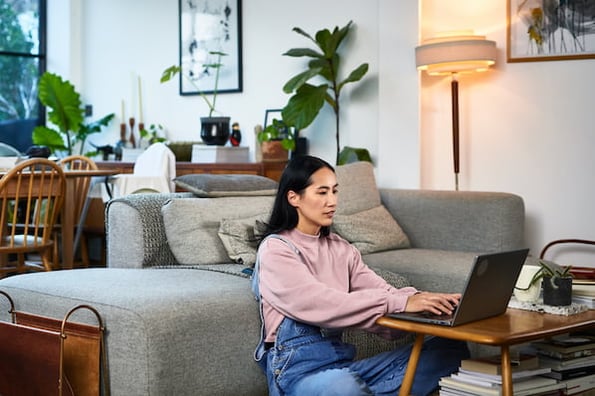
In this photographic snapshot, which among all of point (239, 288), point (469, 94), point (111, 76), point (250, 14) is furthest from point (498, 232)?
point (111, 76)

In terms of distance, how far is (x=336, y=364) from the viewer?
8.44 feet

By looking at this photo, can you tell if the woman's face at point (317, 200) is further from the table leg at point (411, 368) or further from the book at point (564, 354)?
the book at point (564, 354)

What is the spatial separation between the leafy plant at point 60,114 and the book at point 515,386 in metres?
5.21

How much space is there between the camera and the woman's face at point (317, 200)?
2.73 metres

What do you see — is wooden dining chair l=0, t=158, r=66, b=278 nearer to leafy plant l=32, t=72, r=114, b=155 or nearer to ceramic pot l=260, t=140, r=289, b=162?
ceramic pot l=260, t=140, r=289, b=162

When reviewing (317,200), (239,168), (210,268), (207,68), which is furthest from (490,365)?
(207,68)

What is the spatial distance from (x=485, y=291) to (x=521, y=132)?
298cm

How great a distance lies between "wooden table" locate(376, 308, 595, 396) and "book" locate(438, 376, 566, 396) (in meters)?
0.10

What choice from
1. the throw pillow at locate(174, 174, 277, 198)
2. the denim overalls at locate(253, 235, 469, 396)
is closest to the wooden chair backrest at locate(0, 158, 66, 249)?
the throw pillow at locate(174, 174, 277, 198)

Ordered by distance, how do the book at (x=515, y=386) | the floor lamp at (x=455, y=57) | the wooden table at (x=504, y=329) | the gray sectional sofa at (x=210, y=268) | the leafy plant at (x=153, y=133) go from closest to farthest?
1. the wooden table at (x=504, y=329)
2. the book at (x=515, y=386)
3. the gray sectional sofa at (x=210, y=268)
4. the floor lamp at (x=455, y=57)
5. the leafy plant at (x=153, y=133)

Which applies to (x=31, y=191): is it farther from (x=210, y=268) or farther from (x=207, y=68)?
(x=207, y=68)

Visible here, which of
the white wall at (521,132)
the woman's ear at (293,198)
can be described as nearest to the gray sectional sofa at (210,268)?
the woman's ear at (293,198)

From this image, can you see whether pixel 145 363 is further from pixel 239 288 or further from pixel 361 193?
pixel 361 193

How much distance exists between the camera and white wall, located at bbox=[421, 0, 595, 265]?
494 cm
